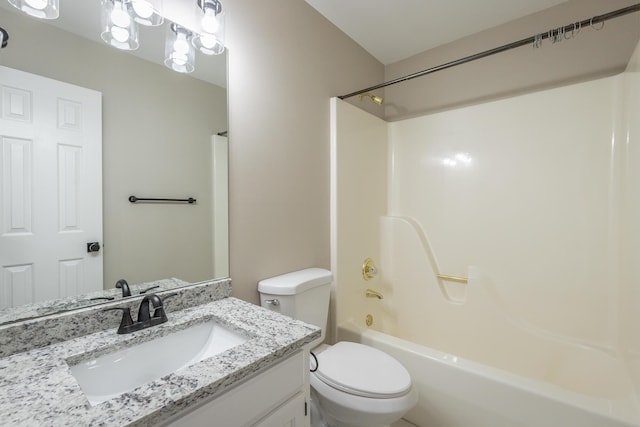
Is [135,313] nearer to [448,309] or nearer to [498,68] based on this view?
[448,309]

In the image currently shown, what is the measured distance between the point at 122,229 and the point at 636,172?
2.26 metres

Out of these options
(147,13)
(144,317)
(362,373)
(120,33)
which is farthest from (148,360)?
(147,13)

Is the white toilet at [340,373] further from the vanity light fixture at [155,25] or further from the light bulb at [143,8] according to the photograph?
the light bulb at [143,8]

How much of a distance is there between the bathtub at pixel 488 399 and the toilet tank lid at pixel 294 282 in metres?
0.51

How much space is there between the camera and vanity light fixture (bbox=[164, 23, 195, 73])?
1142mm

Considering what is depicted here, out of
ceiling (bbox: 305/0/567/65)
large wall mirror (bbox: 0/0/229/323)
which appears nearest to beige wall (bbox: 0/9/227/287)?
large wall mirror (bbox: 0/0/229/323)

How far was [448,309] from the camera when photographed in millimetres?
2018

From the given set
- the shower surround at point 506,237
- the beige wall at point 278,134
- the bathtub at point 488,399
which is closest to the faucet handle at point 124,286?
the beige wall at point 278,134

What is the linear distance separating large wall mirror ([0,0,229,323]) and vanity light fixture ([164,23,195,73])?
0.08 ft

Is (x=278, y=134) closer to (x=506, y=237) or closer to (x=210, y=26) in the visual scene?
(x=210, y=26)

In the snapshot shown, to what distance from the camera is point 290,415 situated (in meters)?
0.87

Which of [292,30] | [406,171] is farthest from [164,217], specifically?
[406,171]

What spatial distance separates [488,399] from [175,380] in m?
1.39

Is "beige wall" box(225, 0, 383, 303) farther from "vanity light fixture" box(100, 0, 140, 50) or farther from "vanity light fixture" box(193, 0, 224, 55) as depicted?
"vanity light fixture" box(100, 0, 140, 50)
